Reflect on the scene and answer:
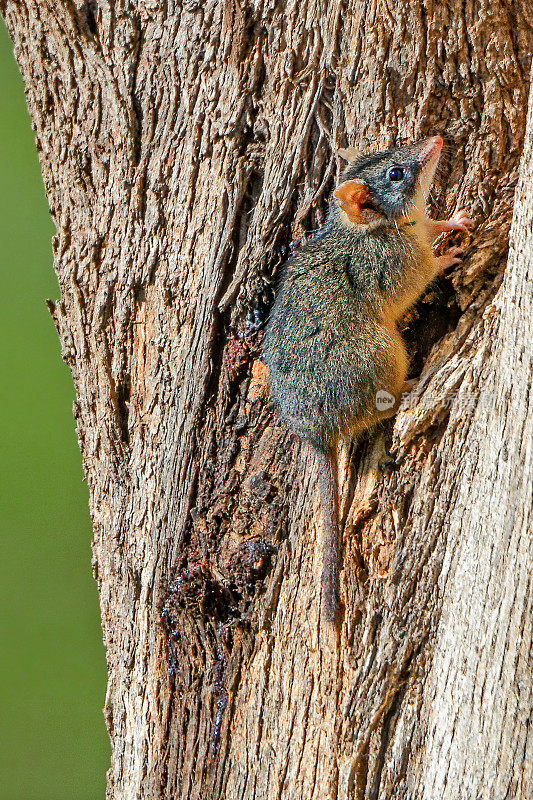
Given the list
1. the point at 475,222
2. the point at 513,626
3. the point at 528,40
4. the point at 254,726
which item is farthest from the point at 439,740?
the point at 528,40

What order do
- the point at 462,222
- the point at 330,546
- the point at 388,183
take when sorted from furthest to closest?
the point at 388,183, the point at 462,222, the point at 330,546

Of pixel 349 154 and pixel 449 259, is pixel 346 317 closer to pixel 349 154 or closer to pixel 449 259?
pixel 449 259

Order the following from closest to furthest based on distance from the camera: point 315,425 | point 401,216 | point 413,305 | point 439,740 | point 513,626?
point 513,626 → point 439,740 → point 315,425 → point 413,305 → point 401,216

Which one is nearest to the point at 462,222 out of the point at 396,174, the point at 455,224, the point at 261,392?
the point at 455,224

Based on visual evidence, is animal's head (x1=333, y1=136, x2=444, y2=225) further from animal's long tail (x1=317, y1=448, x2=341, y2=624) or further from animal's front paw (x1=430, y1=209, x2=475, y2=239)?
animal's long tail (x1=317, y1=448, x2=341, y2=624)

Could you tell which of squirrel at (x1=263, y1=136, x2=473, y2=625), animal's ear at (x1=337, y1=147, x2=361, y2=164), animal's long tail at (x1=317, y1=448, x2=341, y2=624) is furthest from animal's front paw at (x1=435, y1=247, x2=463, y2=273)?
animal's long tail at (x1=317, y1=448, x2=341, y2=624)

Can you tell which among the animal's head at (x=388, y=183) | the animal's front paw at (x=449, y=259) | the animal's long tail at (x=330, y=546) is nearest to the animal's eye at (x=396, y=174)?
the animal's head at (x=388, y=183)

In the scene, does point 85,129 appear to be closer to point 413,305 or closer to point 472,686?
point 413,305
